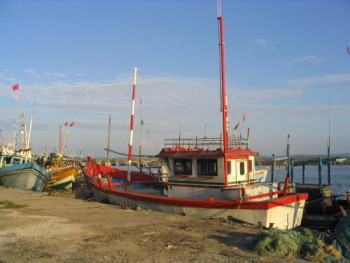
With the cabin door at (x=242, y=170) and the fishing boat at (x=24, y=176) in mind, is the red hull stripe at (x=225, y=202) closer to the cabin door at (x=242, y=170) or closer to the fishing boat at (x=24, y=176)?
the cabin door at (x=242, y=170)

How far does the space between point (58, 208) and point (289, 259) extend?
8.50 meters

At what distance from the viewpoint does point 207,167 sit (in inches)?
512

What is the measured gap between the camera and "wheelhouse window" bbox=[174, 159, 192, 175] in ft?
44.2

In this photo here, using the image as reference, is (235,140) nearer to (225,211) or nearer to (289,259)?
(225,211)

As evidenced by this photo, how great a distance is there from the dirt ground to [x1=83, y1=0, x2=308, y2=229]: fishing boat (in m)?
0.97

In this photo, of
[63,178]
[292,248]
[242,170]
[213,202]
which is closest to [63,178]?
[63,178]

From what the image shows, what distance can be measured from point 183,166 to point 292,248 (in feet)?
24.0

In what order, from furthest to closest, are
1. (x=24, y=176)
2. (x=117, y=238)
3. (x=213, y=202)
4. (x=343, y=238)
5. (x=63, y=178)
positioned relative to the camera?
(x=63, y=178) < (x=24, y=176) < (x=213, y=202) < (x=117, y=238) < (x=343, y=238)

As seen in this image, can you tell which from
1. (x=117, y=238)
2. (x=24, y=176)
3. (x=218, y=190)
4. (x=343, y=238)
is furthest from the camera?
(x=24, y=176)

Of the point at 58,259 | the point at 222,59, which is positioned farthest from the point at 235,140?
the point at 58,259

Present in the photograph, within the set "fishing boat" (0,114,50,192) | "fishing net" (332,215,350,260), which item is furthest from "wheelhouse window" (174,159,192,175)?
"fishing boat" (0,114,50,192)

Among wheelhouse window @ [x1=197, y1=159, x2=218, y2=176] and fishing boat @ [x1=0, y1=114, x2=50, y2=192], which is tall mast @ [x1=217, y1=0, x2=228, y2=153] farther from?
fishing boat @ [x1=0, y1=114, x2=50, y2=192]

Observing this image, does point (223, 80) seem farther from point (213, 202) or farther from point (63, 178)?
point (63, 178)

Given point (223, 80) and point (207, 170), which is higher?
point (223, 80)
